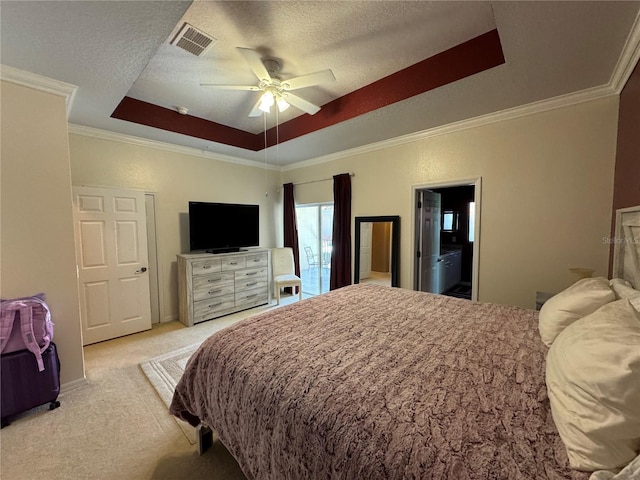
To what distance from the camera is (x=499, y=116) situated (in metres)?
2.74

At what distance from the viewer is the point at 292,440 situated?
992 mm

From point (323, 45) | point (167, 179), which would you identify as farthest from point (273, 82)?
point (167, 179)

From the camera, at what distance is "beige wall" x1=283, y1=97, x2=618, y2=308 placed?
2.33 m

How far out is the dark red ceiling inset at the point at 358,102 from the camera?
1.96 m

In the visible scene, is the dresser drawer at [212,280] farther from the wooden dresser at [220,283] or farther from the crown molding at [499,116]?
the crown molding at [499,116]

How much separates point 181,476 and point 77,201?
2959mm

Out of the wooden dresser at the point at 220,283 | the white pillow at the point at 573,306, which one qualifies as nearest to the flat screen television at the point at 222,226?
the wooden dresser at the point at 220,283

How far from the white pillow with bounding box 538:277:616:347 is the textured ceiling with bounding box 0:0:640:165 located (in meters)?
1.53

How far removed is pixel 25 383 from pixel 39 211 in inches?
49.8

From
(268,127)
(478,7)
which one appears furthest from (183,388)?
(268,127)

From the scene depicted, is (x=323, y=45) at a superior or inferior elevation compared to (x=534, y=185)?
superior

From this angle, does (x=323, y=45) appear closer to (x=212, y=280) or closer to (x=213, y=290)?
(x=212, y=280)

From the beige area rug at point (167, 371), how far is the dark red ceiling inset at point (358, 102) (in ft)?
Answer: 8.55

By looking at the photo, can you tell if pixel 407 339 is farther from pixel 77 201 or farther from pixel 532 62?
pixel 77 201
